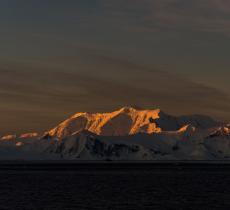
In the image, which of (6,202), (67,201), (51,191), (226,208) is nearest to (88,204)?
(67,201)

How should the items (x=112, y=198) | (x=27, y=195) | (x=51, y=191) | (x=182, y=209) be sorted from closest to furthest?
(x=182, y=209), (x=112, y=198), (x=27, y=195), (x=51, y=191)

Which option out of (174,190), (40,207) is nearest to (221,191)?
(174,190)

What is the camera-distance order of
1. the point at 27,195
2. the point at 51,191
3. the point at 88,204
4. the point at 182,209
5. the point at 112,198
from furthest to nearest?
the point at 51,191 → the point at 27,195 → the point at 112,198 → the point at 88,204 → the point at 182,209

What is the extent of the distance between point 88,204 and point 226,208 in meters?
20.9

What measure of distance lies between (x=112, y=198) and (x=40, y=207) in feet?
54.7

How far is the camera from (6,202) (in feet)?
343

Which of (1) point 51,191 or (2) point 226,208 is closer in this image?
(2) point 226,208

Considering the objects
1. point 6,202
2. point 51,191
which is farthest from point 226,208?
point 51,191

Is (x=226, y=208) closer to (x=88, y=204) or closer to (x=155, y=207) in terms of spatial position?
(x=155, y=207)

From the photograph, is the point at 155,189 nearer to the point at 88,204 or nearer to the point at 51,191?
the point at 51,191

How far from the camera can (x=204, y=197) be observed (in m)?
112

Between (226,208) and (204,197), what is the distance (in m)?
18.8

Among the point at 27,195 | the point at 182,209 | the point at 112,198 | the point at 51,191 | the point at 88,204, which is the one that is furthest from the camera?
the point at 51,191

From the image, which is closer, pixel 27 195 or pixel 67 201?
pixel 67 201
